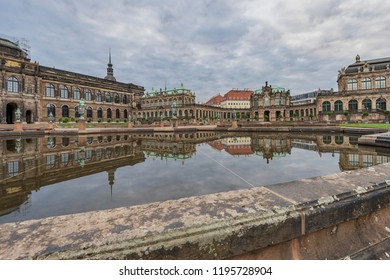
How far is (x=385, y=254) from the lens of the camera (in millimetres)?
1949

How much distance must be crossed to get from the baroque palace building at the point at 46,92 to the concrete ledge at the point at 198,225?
43.8 meters

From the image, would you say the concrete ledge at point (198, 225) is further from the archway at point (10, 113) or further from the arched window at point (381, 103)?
the arched window at point (381, 103)

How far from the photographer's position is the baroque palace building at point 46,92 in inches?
1485

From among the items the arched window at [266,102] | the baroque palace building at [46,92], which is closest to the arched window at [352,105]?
the arched window at [266,102]

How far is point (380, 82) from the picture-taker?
1881 inches

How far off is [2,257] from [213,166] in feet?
13.8

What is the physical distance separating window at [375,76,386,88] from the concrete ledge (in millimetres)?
62843

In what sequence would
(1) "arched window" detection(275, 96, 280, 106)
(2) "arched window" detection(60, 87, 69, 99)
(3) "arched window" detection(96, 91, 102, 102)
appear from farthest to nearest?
(1) "arched window" detection(275, 96, 280, 106) < (3) "arched window" detection(96, 91, 102, 102) < (2) "arched window" detection(60, 87, 69, 99)

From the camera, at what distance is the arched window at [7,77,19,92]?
37.2 m

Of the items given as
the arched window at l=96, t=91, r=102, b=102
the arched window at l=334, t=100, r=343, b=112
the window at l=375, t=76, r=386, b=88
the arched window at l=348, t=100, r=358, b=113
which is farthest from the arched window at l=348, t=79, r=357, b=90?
the arched window at l=96, t=91, r=102, b=102

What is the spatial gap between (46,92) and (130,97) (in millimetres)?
24026

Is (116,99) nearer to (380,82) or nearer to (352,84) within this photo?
(352,84)

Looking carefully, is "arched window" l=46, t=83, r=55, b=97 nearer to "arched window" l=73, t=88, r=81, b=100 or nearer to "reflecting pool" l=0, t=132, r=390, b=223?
"arched window" l=73, t=88, r=81, b=100
